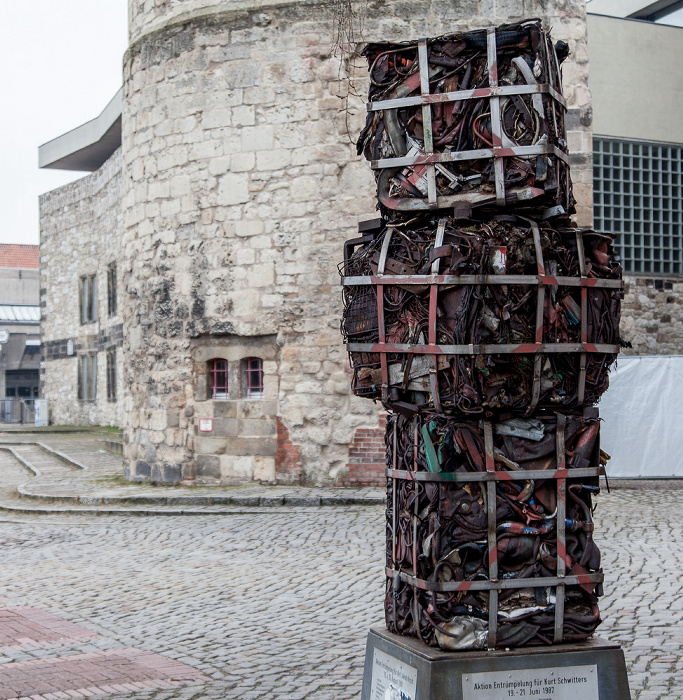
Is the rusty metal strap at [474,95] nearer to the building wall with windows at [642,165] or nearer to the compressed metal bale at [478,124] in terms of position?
the compressed metal bale at [478,124]

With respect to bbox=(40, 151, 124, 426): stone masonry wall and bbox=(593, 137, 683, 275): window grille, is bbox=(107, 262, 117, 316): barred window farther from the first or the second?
bbox=(593, 137, 683, 275): window grille

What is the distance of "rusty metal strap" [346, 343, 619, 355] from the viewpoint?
13.7 ft

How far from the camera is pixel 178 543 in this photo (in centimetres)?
1029

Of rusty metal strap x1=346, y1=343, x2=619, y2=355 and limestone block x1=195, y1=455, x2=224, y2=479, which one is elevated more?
rusty metal strap x1=346, y1=343, x2=619, y2=355

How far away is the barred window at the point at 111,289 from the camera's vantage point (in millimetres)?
28641

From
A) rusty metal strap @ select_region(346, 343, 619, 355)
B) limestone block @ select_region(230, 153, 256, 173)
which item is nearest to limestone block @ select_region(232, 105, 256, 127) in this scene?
limestone block @ select_region(230, 153, 256, 173)

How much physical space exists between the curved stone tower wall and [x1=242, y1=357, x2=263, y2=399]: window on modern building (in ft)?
0.60

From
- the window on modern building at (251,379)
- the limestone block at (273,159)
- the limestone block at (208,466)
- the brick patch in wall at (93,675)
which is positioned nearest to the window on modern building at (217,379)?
the window on modern building at (251,379)

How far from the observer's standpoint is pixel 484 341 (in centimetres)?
420

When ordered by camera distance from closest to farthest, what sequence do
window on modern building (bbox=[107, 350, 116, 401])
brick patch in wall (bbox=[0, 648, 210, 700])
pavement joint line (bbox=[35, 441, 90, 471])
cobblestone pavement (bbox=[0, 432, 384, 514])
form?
brick patch in wall (bbox=[0, 648, 210, 700]) → cobblestone pavement (bbox=[0, 432, 384, 514]) → pavement joint line (bbox=[35, 441, 90, 471]) → window on modern building (bbox=[107, 350, 116, 401])

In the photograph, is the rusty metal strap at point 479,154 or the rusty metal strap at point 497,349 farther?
the rusty metal strap at point 479,154

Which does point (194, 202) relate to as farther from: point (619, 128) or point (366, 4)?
point (619, 128)

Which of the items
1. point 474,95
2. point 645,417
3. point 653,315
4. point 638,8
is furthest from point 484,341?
point 638,8

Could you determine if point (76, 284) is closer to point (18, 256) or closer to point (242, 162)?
point (242, 162)
